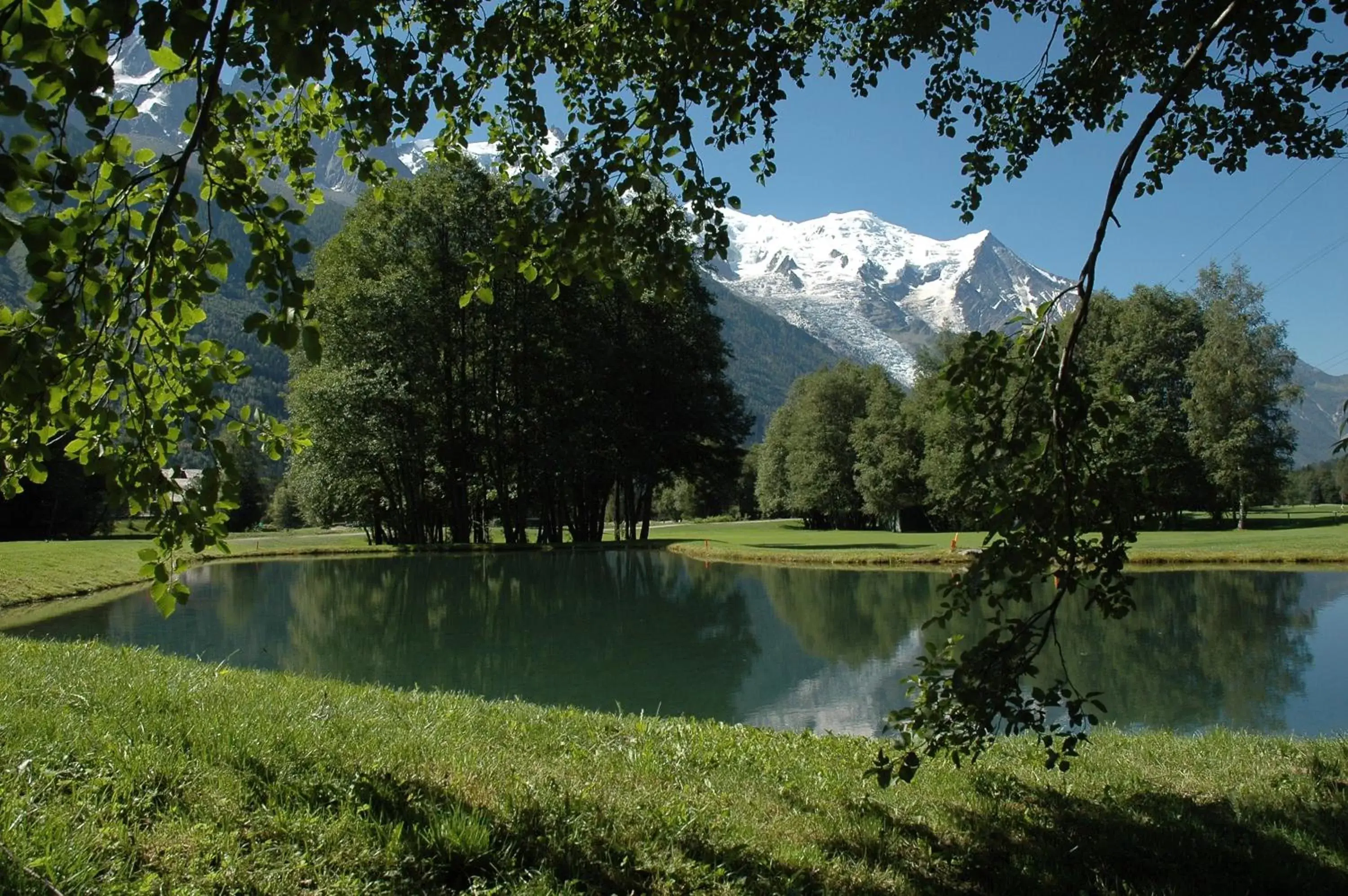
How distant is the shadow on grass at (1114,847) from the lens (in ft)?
11.4

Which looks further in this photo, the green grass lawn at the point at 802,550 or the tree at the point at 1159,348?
the tree at the point at 1159,348

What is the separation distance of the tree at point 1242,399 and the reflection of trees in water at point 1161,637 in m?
22.7

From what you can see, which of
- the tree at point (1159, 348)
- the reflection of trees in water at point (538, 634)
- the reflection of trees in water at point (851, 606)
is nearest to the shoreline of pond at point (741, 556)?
the reflection of trees in water at point (851, 606)

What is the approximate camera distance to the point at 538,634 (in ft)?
48.1

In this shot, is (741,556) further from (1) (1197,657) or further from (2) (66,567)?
(2) (66,567)

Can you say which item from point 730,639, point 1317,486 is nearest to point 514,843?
point 730,639

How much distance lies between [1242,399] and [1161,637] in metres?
36.0

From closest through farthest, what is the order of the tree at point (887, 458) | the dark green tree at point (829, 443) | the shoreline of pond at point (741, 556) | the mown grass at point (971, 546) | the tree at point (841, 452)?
the shoreline of pond at point (741, 556) < the mown grass at point (971, 546) < the tree at point (887, 458) < the tree at point (841, 452) < the dark green tree at point (829, 443)

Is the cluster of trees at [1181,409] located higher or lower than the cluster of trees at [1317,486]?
higher

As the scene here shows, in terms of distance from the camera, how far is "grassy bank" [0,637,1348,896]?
3.04 meters

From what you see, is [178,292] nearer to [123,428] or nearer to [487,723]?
[123,428]

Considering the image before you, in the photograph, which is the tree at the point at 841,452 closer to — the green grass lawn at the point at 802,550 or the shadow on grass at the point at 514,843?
the green grass lawn at the point at 802,550

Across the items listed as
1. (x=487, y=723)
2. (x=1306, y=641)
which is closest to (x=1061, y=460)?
(x=487, y=723)

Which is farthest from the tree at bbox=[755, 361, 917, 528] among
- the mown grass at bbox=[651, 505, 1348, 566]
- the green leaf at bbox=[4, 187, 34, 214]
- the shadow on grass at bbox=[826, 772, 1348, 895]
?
the green leaf at bbox=[4, 187, 34, 214]
